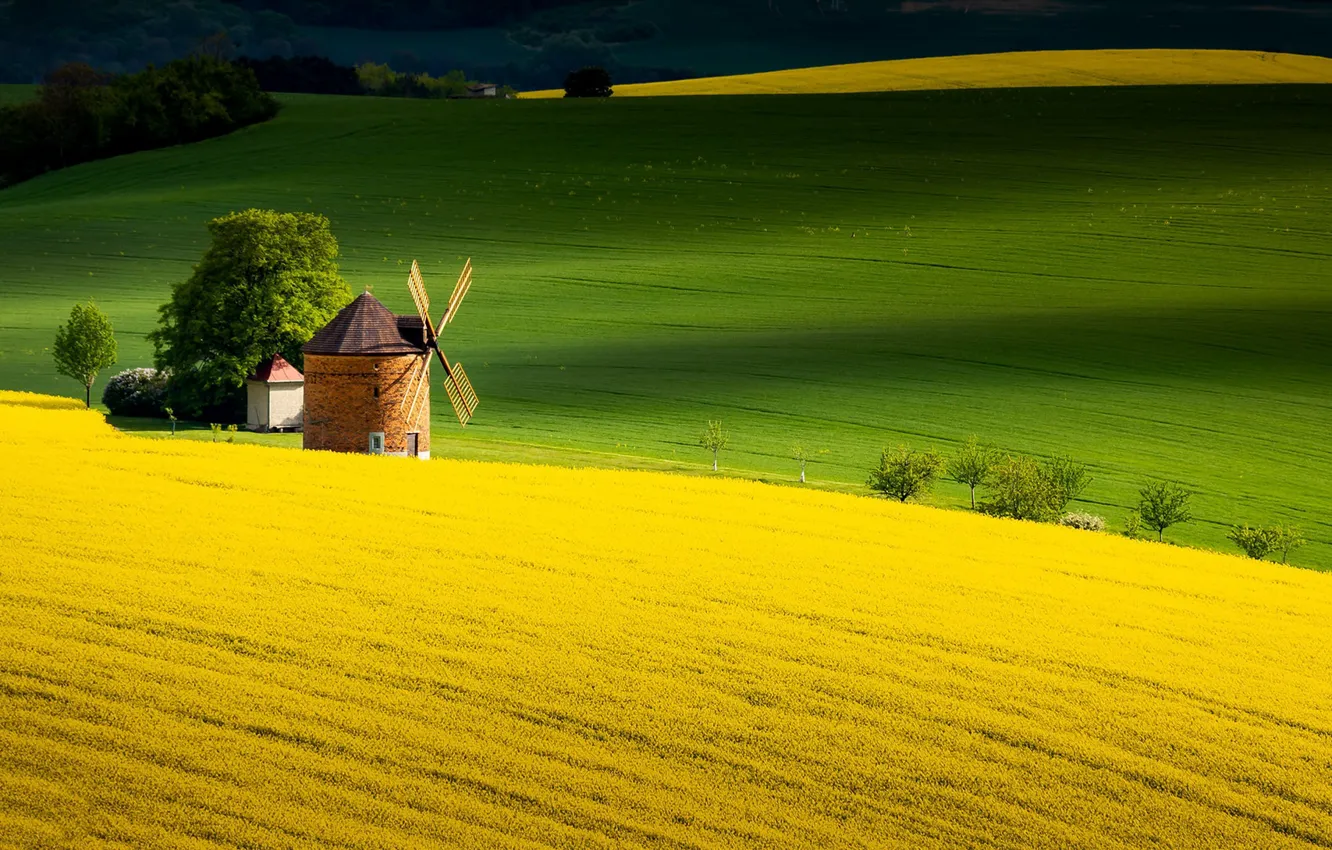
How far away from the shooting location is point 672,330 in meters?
57.7

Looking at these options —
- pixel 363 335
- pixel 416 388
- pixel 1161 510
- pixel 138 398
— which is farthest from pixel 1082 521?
pixel 138 398

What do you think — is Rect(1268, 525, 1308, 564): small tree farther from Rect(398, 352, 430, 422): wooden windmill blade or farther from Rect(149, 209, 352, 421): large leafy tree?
Rect(149, 209, 352, 421): large leafy tree

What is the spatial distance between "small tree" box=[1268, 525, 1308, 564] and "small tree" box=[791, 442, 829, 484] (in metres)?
11.0

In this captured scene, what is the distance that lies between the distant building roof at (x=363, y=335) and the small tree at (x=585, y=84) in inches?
3433

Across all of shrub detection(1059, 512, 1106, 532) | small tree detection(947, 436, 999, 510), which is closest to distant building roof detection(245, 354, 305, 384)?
small tree detection(947, 436, 999, 510)

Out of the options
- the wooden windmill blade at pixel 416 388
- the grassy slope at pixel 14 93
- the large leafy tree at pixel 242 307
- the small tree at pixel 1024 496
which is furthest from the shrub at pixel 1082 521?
the grassy slope at pixel 14 93

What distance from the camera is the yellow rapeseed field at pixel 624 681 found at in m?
12.3

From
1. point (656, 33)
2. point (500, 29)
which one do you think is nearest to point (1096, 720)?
point (656, 33)

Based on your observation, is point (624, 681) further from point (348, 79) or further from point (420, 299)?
point (348, 79)

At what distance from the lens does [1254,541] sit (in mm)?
31594

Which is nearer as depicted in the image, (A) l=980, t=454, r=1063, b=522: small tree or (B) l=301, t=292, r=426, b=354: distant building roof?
(A) l=980, t=454, r=1063, b=522: small tree

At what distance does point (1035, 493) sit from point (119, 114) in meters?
85.2

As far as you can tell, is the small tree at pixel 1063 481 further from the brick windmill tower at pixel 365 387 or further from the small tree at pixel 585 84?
the small tree at pixel 585 84

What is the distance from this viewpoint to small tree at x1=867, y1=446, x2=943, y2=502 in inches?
1359
